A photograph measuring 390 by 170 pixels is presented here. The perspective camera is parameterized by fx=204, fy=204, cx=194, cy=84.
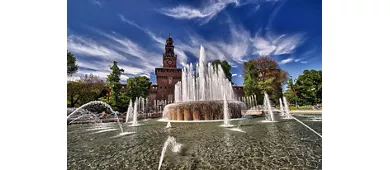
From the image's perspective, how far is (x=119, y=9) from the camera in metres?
6.29

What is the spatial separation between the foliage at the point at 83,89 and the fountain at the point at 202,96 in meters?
3.22

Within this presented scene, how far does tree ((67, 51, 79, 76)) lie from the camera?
5.96m

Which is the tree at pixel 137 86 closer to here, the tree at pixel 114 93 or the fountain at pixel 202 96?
the tree at pixel 114 93

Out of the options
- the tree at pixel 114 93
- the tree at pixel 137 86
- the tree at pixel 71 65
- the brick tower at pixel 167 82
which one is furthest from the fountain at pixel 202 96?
the tree at pixel 71 65

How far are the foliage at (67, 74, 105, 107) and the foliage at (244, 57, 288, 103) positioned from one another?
8.11m

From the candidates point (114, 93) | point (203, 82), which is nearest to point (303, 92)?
point (203, 82)

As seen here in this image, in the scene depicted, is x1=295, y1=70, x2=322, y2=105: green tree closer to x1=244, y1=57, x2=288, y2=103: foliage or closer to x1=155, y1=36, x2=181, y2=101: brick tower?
x1=244, y1=57, x2=288, y2=103: foliage

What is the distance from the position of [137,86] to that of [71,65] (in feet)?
15.8

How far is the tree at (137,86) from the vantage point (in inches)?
419

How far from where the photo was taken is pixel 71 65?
20.9 ft

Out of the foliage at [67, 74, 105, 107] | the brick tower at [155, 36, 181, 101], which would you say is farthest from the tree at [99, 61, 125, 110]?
the brick tower at [155, 36, 181, 101]
